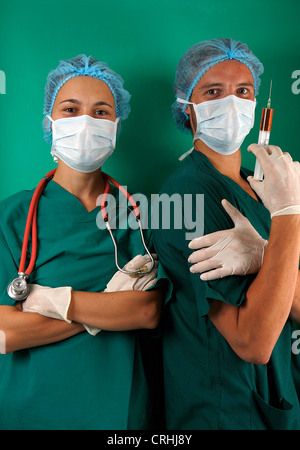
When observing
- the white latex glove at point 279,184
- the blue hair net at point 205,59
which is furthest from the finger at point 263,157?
the blue hair net at point 205,59

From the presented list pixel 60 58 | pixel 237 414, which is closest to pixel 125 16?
pixel 60 58

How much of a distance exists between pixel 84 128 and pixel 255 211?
630 millimetres

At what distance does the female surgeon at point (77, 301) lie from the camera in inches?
52.9

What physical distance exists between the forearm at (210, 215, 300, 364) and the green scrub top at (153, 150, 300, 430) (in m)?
0.06

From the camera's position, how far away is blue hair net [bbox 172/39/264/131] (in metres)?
1.51

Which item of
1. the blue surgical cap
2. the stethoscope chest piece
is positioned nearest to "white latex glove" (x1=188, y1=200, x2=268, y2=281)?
the stethoscope chest piece

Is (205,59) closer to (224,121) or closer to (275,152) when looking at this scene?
(224,121)

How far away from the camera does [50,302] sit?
1324mm

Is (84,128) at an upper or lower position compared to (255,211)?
upper

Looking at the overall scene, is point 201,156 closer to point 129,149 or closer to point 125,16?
point 129,149

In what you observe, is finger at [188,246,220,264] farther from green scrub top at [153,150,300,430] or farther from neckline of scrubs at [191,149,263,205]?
neckline of scrubs at [191,149,263,205]

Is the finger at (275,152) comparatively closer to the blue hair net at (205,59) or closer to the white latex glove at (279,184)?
the white latex glove at (279,184)

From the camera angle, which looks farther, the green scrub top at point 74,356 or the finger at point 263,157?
the green scrub top at point 74,356

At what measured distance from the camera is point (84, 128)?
1503 millimetres
